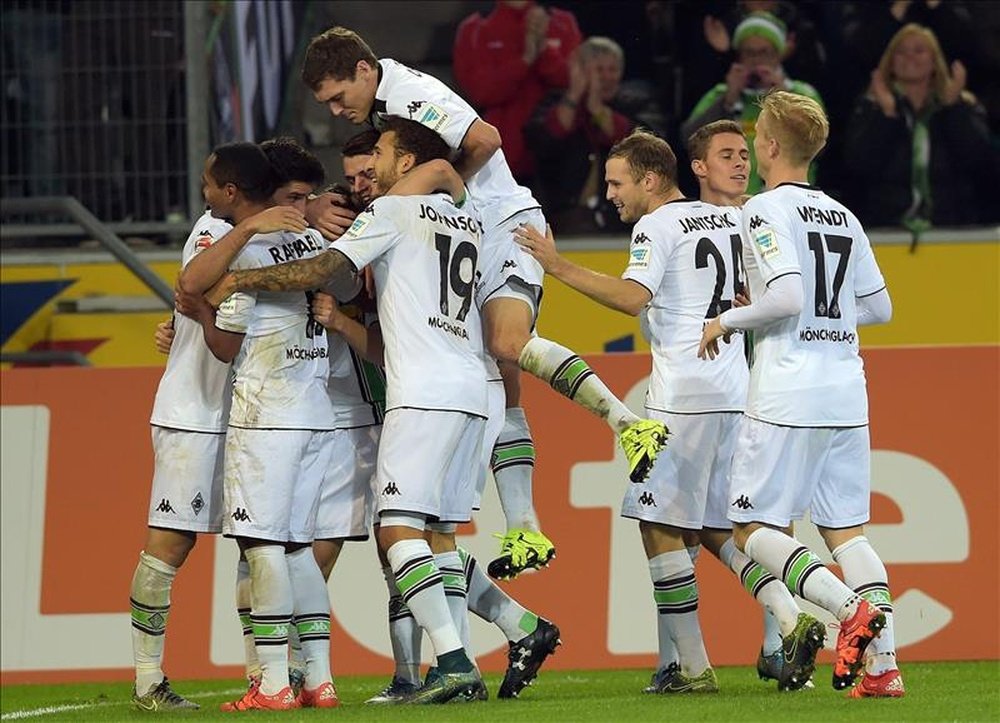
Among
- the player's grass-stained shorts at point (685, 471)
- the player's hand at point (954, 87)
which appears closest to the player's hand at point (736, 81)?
the player's hand at point (954, 87)

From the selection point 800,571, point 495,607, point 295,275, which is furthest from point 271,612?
point 800,571

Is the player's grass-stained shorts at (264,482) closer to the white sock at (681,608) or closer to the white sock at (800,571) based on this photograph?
the white sock at (681,608)

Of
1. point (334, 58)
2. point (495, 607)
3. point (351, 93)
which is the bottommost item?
point (495, 607)

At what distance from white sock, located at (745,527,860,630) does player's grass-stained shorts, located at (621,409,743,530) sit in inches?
28.2

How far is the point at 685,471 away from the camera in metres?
8.16

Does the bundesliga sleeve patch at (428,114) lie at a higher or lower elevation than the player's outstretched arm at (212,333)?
higher

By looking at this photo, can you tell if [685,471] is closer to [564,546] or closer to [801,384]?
[801,384]

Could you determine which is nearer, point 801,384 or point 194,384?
point 801,384

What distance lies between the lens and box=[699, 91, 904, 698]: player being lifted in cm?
735

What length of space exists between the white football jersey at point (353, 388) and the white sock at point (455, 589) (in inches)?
30.7

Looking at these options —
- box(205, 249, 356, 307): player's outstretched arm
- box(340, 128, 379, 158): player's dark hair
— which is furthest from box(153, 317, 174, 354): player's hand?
box(340, 128, 379, 158): player's dark hair

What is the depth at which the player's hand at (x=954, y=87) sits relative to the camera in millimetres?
12922

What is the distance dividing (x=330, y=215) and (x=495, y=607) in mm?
1653

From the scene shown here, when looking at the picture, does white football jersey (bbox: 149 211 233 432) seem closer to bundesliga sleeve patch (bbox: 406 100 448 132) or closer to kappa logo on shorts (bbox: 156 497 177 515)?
kappa logo on shorts (bbox: 156 497 177 515)
